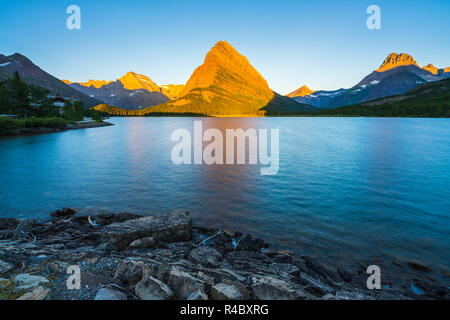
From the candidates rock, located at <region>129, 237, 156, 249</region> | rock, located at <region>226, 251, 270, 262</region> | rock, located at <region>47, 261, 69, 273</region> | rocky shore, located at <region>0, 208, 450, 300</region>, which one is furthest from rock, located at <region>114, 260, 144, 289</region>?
rock, located at <region>226, 251, 270, 262</region>

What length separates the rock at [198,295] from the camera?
20.5ft

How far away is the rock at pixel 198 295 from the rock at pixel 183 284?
255mm

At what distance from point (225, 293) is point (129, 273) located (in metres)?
3.69

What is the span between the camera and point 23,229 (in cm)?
1284

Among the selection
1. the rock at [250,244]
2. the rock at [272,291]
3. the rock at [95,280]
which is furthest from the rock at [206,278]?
the rock at [250,244]

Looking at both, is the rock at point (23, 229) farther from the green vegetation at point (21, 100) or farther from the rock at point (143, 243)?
the green vegetation at point (21, 100)

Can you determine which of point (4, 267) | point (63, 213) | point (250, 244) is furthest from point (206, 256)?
point (63, 213)

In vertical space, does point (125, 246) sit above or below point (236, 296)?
below

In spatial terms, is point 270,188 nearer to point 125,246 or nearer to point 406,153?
point 125,246

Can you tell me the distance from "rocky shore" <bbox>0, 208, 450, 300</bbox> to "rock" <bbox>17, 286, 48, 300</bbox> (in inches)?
1.0

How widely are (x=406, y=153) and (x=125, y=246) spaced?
56.2 m

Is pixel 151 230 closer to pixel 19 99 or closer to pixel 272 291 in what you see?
pixel 272 291

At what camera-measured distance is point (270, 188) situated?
23859 mm
